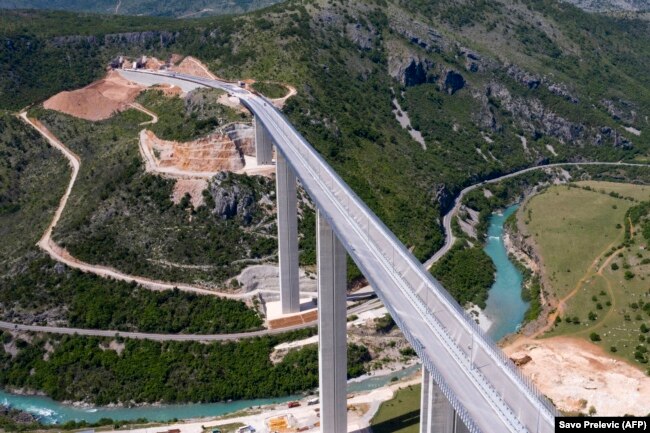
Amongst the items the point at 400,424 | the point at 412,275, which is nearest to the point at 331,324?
the point at 412,275

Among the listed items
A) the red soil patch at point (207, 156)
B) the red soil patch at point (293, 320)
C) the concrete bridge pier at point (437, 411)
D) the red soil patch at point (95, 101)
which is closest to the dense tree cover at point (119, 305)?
the red soil patch at point (293, 320)

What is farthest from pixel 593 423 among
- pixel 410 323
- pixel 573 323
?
pixel 573 323

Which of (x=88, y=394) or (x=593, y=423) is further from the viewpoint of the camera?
(x=88, y=394)

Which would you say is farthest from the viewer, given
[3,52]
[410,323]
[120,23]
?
[120,23]

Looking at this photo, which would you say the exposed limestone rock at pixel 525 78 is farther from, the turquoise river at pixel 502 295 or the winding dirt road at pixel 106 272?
the winding dirt road at pixel 106 272

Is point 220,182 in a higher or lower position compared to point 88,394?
higher

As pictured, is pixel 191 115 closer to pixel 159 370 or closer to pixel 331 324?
pixel 159 370

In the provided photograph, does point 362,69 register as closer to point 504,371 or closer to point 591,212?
point 591,212
